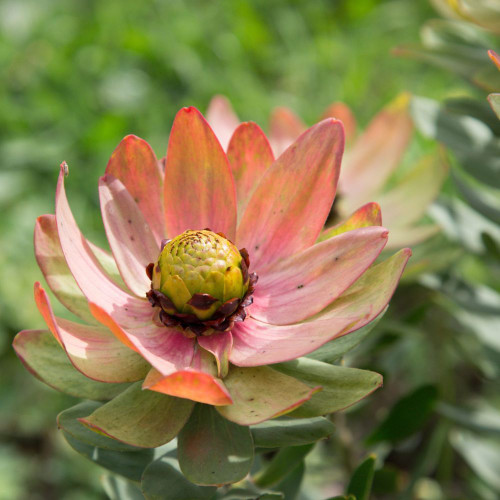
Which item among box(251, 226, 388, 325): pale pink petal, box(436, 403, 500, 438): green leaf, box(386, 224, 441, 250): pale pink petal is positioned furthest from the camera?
box(436, 403, 500, 438): green leaf

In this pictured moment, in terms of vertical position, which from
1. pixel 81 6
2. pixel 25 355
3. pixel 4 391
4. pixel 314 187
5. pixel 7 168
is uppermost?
pixel 314 187

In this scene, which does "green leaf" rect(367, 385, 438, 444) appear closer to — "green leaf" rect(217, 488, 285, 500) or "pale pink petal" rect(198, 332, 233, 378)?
"green leaf" rect(217, 488, 285, 500)

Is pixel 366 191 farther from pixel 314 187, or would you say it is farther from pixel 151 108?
pixel 151 108

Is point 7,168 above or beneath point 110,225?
beneath

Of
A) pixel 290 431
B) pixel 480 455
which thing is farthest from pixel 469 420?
pixel 290 431

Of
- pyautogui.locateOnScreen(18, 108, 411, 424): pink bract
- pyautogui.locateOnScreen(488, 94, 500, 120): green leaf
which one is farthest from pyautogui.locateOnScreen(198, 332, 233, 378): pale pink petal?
pyautogui.locateOnScreen(488, 94, 500, 120): green leaf

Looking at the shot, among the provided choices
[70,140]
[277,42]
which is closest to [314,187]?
[70,140]
